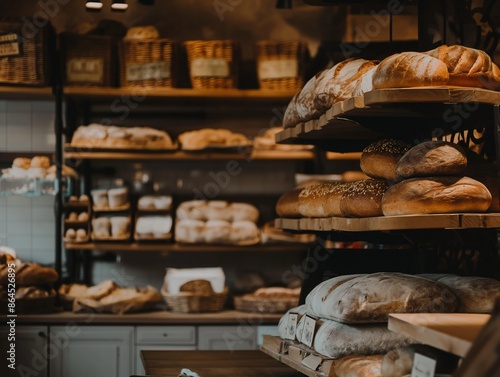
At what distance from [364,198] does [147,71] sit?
258 centimetres

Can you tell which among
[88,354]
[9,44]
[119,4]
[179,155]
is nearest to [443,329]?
[119,4]

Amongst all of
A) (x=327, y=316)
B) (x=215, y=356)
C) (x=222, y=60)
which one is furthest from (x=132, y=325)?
(x=327, y=316)

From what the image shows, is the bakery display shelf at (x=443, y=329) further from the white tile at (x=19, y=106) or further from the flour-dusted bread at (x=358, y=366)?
the white tile at (x=19, y=106)

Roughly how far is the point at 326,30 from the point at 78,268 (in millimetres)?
2130

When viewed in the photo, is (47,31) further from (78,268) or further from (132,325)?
(132,325)

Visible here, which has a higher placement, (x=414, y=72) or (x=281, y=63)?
(x=281, y=63)

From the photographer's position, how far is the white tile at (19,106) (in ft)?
16.0

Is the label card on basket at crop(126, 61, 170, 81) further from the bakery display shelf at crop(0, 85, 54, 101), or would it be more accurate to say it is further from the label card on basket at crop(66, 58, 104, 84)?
the bakery display shelf at crop(0, 85, 54, 101)

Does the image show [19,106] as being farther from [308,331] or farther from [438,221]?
[438,221]

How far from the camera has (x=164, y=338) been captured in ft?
14.1

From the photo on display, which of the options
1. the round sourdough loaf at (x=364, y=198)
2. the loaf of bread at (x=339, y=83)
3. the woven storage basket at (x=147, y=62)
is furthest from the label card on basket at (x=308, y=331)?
the woven storage basket at (x=147, y=62)

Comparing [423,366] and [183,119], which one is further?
[183,119]

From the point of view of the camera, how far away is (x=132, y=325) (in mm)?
4312

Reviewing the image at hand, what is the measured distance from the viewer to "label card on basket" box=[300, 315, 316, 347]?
230cm
